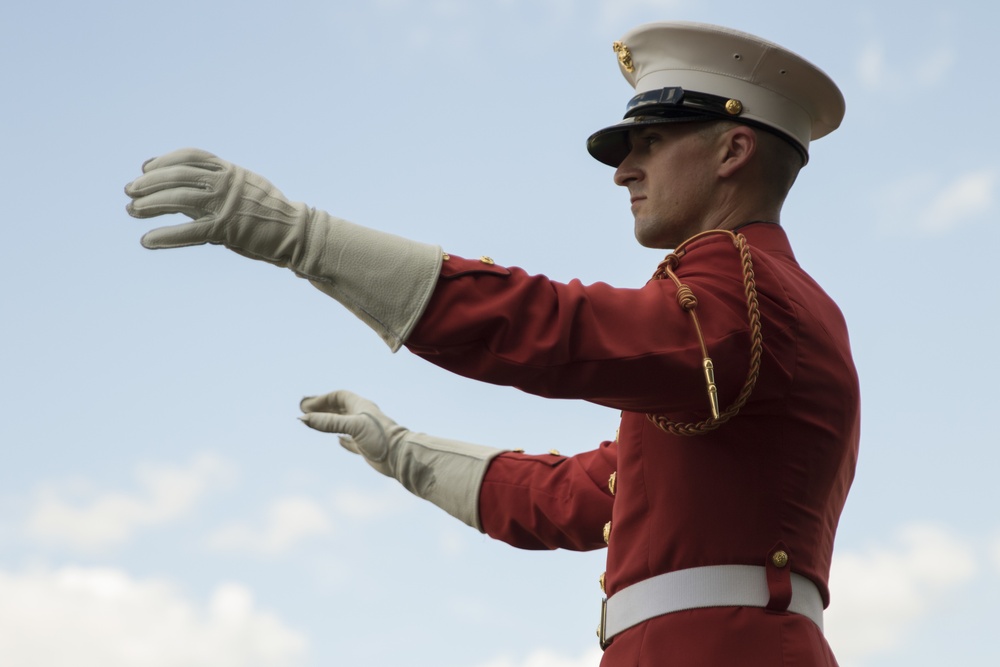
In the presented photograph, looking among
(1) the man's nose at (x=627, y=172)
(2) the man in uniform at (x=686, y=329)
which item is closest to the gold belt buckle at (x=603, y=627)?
(2) the man in uniform at (x=686, y=329)

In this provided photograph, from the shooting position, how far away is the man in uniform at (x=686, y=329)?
372 centimetres

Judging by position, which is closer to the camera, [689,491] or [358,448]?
[689,491]

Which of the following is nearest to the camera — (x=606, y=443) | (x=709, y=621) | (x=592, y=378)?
(x=592, y=378)

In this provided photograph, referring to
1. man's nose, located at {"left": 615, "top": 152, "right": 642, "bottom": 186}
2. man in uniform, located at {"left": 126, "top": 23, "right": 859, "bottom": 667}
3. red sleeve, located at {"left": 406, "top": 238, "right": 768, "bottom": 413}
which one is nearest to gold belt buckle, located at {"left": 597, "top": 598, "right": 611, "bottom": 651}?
man in uniform, located at {"left": 126, "top": 23, "right": 859, "bottom": 667}

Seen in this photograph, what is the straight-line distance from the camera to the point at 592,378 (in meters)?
3.71

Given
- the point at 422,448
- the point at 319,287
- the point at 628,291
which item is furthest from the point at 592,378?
the point at 422,448

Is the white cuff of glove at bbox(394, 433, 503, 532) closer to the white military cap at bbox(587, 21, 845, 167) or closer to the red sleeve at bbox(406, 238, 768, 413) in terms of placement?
the white military cap at bbox(587, 21, 845, 167)

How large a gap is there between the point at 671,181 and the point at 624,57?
0.62 metres

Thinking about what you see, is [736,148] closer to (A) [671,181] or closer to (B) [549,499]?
(A) [671,181]

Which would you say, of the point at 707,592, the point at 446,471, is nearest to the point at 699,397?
the point at 707,592

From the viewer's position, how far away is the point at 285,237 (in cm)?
376

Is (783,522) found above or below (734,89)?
below

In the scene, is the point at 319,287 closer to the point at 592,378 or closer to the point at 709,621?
the point at 592,378

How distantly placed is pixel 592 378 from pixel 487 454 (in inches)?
86.6
